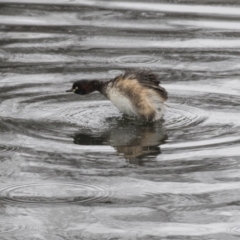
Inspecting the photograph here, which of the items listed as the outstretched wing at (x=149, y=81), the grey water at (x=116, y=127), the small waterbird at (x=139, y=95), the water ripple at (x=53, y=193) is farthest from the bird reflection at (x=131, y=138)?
the water ripple at (x=53, y=193)

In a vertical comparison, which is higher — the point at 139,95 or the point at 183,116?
the point at 139,95

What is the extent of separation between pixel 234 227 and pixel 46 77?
5.73 metres

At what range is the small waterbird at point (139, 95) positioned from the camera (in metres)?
11.3

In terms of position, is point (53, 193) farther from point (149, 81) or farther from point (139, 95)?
point (149, 81)

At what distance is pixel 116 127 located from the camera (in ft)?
36.9

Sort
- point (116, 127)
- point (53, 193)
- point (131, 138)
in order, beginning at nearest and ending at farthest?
1. point (53, 193)
2. point (131, 138)
3. point (116, 127)

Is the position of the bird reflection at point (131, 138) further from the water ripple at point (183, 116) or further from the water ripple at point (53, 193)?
the water ripple at point (53, 193)

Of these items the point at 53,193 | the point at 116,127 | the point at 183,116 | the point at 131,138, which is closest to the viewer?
the point at 53,193

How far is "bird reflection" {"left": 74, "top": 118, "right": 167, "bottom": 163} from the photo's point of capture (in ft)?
33.7

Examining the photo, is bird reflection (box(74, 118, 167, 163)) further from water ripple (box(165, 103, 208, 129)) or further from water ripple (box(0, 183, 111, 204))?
water ripple (box(0, 183, 111, 204))

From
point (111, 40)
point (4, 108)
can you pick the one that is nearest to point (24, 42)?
point (111, 40)

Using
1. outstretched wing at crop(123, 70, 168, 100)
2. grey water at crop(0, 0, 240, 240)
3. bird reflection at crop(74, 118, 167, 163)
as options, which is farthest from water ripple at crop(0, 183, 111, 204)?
outstretched wing at crop(123, 70, 168, 100)

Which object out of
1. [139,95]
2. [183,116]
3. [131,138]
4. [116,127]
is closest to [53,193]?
[131,138]

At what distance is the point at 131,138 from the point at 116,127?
462 millimetres
